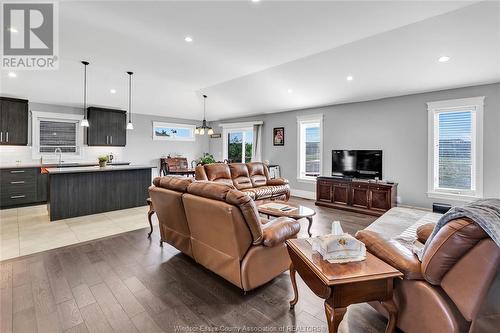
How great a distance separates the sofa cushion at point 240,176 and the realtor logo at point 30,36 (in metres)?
3.98

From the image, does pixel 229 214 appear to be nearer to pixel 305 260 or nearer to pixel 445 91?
pixel 305 260

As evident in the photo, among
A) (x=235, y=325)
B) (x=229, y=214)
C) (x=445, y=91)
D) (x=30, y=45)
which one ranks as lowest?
(x=235, y=325)

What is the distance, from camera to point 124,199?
17.8 feet

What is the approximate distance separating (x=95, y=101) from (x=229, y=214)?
258 inches

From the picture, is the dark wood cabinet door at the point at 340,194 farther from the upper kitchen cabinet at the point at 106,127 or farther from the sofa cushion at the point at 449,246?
the upper kitchen cabinet at the point at 106,127

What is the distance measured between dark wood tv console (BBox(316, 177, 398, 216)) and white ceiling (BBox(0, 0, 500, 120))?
6.66ft

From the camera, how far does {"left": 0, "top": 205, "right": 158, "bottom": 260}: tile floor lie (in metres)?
3.36

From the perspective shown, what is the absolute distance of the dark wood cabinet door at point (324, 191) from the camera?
19.0ft

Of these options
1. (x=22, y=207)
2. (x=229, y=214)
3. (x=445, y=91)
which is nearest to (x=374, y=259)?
(x=229, y=214)

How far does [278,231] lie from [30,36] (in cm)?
477

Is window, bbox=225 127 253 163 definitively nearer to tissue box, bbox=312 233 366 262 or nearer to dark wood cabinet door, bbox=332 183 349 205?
dark wood cabinet door, bbox=332 183 349 205

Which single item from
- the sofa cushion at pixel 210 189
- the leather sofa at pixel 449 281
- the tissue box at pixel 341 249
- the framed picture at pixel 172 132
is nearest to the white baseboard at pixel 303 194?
the framed picture at pixel 172 132

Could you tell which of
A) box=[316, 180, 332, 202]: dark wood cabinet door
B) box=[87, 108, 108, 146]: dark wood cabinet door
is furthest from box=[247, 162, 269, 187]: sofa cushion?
box=[87, 108, 108, 146]: dark wood cabinet door

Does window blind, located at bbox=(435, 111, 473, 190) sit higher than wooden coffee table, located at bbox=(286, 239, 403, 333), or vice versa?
window blind, located at bbox=(435, 111, 473, 190)
